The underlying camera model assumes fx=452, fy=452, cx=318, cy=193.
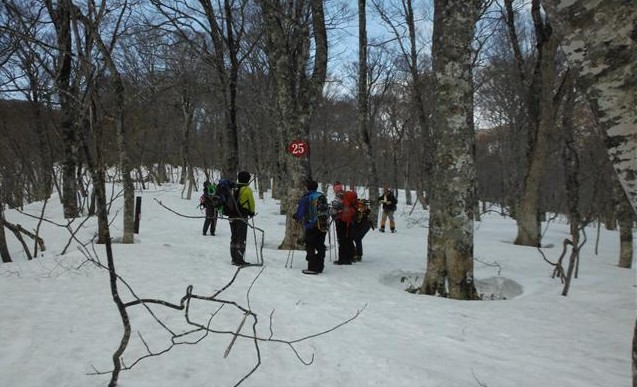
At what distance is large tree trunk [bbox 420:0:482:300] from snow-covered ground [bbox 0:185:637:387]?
63 cm

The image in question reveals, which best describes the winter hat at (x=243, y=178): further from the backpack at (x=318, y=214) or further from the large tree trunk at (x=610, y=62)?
the large tree trunk at (x=610, y=62)

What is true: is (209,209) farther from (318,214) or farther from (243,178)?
(318,214)

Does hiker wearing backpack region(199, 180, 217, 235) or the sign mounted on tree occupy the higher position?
the sign mounted on tree

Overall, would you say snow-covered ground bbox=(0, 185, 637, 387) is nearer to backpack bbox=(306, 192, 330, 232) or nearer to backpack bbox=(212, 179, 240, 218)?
backpack bbox=(306, 192, 330, 232)

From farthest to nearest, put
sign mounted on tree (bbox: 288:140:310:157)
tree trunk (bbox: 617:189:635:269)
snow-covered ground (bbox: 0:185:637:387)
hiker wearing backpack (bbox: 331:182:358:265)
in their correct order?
tree trunk (bbox: 617:189:635:269), sign mounted on tree (bbox: 288:140:310:157), hiker wearing backpack (bbox: 331:182:358:265), snow-covered ground (bbox: 0:185:637:387)

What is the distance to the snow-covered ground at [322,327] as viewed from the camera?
11.5ft

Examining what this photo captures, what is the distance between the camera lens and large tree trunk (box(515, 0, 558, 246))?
11.5 meters

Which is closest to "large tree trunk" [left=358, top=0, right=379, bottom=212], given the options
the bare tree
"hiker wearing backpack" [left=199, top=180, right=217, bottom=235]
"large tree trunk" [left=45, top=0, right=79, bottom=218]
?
the bare tree

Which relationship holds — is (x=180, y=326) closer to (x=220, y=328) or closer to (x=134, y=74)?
(x=220, y=328)

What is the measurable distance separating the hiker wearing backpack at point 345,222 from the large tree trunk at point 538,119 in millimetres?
5804

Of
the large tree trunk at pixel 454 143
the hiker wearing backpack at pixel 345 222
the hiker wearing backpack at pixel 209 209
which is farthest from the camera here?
the hiker wearing backpack at pixel 209 209

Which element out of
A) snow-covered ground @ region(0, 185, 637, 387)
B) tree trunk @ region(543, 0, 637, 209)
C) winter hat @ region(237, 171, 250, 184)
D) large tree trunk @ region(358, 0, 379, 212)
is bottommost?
snow-covered ground @ region(0, 185, 637, 387)

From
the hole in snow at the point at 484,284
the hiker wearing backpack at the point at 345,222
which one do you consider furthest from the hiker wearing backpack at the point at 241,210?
the hole in snow at the point at 484,284

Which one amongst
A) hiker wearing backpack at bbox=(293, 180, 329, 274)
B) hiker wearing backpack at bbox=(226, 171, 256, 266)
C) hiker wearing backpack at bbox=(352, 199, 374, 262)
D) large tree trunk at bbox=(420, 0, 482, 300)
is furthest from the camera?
hiker wearing backpack at bbox=(352, 199, 374, 262)
